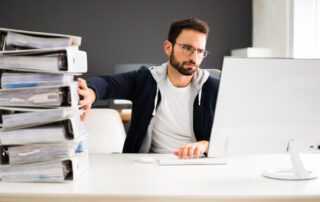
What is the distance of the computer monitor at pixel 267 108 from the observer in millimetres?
1690

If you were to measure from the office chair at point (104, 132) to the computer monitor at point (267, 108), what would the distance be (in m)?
1.55

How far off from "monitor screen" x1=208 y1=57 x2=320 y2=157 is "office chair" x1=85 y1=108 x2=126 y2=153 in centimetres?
155

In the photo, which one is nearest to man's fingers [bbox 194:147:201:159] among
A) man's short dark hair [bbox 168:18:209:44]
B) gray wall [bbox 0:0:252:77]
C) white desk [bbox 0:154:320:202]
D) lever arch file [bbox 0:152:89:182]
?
Result: white desk [bbox 0:154:320:202]

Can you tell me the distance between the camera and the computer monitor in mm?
1690

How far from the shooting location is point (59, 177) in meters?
1.68

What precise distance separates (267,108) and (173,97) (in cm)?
106

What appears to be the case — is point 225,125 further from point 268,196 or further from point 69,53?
point 69,53

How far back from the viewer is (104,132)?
330 centimetres

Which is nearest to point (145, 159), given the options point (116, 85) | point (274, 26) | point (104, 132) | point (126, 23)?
point (116, 85)

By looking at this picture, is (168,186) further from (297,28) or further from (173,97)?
(297,28)

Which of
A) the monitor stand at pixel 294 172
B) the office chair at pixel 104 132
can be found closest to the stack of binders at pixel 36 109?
the monitor stand at pixel 294 172

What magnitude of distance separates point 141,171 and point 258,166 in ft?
1.44

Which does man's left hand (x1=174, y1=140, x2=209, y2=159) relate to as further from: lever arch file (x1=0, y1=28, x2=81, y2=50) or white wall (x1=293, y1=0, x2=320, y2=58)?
white wall (x1=293, y1=0, x2=320, y2=58)

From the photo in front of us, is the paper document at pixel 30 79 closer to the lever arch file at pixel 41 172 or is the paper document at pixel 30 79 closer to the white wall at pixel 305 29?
the lever arch file at pixel 41 172
